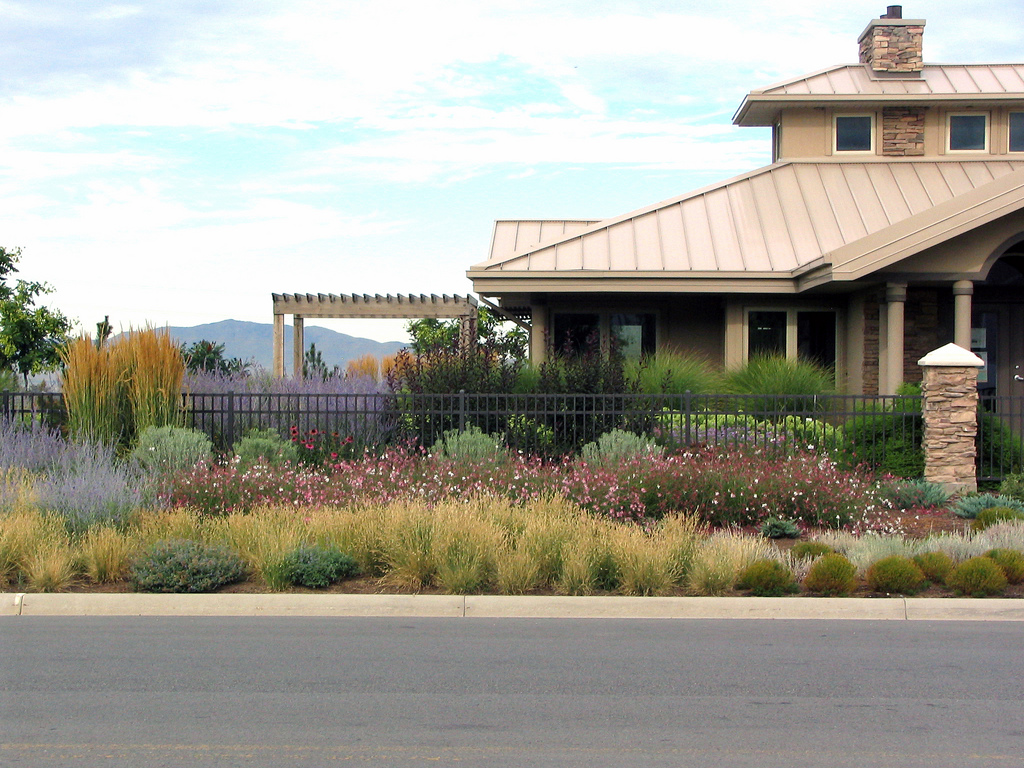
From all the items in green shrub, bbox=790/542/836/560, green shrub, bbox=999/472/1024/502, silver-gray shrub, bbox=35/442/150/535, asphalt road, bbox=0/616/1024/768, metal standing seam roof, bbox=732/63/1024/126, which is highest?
metal standing seam roof, bbox=732/63/1024/126

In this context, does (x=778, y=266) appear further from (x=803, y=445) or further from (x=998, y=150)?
(x=998, y=150)

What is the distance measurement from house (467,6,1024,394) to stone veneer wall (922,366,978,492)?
7.87ft

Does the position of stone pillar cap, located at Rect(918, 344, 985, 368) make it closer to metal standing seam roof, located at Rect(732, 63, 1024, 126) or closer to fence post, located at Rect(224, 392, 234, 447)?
metal standing seam roof, located at Rect(732, 63, 1024, 126)

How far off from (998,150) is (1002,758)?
733 inches

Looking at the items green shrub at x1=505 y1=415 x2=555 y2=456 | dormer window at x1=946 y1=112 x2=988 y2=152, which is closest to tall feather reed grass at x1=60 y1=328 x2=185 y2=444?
green shrub at x1=505 y1=415 x2=555 y2=456

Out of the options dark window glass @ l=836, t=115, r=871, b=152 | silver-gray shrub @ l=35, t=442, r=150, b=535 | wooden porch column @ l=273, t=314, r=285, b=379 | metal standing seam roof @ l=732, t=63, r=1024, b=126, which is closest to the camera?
silver-gray shrub @ l=35, t=442, r=150, b=535

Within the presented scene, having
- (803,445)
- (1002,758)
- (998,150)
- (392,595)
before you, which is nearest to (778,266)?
(803,445)

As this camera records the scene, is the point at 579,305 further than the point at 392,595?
Yes

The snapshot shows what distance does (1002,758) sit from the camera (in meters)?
5.08

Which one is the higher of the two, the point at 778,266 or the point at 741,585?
the point at 778,266

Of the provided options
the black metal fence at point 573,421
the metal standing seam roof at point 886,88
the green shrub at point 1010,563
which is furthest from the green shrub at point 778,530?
the metal standing seam roof at point 886,88

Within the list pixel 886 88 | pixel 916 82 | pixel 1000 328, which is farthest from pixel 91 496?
pixel 916 82

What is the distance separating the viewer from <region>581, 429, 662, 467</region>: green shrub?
13094 mm

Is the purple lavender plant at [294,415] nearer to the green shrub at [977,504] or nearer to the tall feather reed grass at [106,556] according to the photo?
the tall feather reed grass at [106,556]
